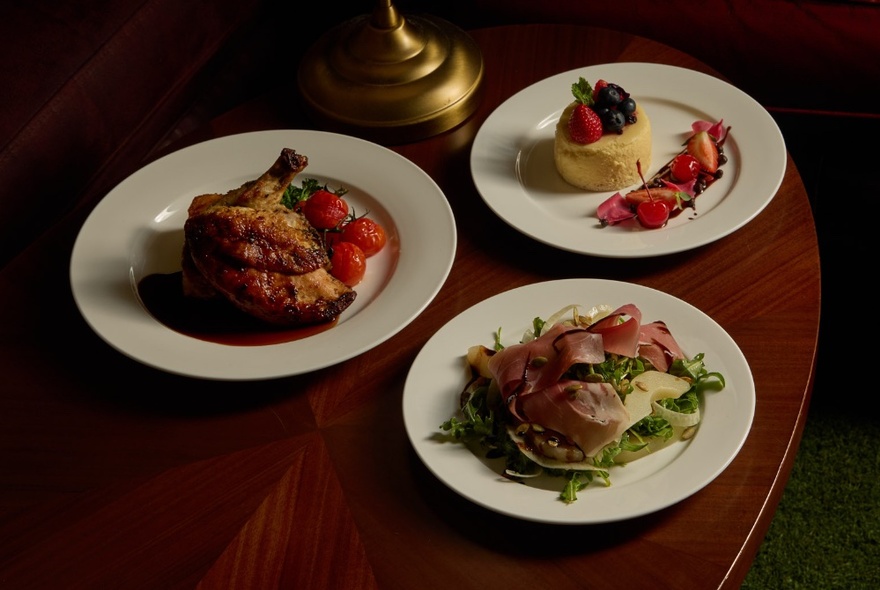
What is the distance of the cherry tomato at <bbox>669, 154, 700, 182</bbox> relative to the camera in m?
2.06

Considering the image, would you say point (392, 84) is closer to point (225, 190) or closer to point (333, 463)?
point (225, 190)

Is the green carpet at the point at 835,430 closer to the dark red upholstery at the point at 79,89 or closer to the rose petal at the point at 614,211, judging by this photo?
the rose petal at the point at 614,211

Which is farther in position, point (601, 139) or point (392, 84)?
point (392, 84)

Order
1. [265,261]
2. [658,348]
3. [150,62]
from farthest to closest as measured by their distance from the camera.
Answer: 1. [150,62]
2. [265,261]
3. [658,348]

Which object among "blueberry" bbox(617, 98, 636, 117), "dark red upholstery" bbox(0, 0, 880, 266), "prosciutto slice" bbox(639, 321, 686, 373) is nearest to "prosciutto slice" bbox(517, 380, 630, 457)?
"prosciutto slice" bbox(639, 321, 686, 373)

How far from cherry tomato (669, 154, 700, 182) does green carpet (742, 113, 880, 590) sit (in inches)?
37.9

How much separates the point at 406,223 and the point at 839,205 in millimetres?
1801

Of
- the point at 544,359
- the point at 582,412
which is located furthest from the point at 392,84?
the point at 582,412

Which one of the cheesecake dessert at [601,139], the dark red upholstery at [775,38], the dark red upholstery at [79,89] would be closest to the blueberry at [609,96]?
the cheesecake dessert at [601,139]

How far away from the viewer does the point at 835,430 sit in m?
2.63

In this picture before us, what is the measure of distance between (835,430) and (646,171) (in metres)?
1.08

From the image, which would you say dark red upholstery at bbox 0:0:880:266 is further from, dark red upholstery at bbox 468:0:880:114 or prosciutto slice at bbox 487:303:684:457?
prosciutto slice at bbox 487:303:684:457

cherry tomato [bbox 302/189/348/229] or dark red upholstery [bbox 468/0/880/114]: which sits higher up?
cherry tomato [bbox 302/189/348/229]

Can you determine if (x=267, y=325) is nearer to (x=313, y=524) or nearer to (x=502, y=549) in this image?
(x=313, y=524)
